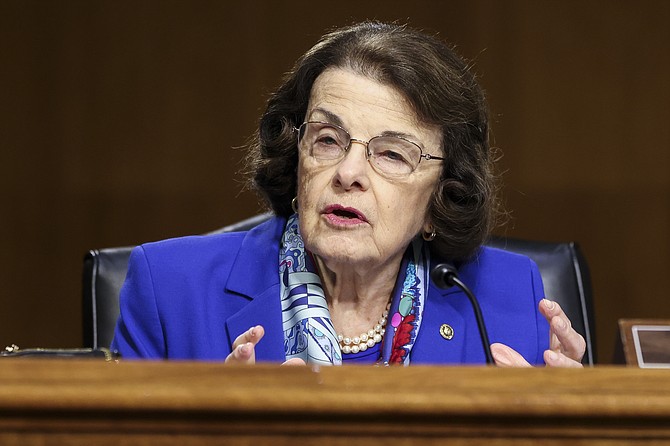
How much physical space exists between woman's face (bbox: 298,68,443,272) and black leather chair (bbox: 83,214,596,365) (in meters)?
0.43

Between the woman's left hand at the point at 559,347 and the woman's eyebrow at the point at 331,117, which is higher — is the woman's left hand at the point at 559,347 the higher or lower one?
the lower one

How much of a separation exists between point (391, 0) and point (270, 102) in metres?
1.62

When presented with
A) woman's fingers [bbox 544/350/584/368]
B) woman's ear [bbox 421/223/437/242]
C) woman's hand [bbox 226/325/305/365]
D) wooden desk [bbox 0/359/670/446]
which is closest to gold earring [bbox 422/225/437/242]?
woman's ear [bbox 421/223/437/242]

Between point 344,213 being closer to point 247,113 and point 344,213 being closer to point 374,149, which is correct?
point 374,149

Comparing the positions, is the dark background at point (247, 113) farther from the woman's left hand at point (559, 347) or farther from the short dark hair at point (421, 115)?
the woman's left hand at point (559, 347)

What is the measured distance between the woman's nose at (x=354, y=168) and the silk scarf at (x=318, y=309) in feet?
0.80

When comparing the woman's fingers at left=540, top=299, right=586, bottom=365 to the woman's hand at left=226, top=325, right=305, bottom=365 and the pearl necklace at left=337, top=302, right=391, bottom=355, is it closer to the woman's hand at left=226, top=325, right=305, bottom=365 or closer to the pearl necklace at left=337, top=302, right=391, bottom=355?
the pearl necklace at left=337, top=302, right=391, bottom=355

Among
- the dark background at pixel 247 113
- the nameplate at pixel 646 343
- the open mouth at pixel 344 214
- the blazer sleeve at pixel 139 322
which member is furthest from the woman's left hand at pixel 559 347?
the dark background at pixel 247 113

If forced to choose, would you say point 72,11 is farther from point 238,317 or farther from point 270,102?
point 238,317

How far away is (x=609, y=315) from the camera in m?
3.83

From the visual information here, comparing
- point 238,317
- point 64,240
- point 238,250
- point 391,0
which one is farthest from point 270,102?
point 64,240

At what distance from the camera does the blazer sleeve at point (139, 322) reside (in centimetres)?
194

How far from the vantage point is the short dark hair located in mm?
2004

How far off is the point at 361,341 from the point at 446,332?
181 mm
